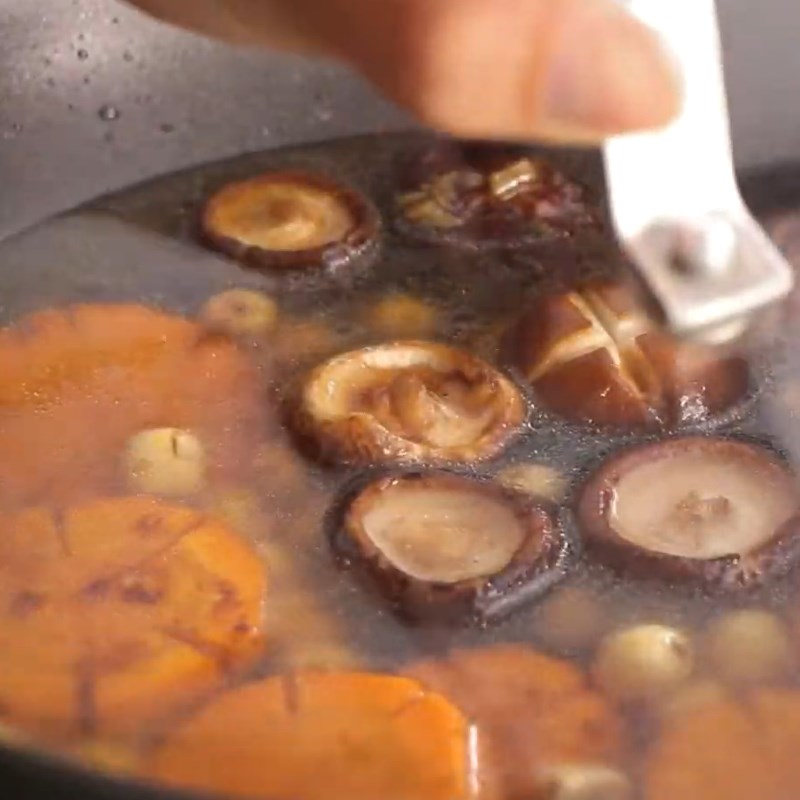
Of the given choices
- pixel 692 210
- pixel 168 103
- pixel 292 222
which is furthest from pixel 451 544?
pixel 168 103

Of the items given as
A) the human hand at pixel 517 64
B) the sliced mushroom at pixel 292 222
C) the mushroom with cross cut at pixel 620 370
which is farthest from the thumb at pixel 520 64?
the sliced mushroom at pixel 292 222

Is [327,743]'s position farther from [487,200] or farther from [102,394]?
[487,200]

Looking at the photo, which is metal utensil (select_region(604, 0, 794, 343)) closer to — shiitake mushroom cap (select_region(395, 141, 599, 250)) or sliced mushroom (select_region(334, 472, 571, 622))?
sliced mushroom (select_region(334, 472, 571, 622))

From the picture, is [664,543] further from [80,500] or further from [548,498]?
[80,500]

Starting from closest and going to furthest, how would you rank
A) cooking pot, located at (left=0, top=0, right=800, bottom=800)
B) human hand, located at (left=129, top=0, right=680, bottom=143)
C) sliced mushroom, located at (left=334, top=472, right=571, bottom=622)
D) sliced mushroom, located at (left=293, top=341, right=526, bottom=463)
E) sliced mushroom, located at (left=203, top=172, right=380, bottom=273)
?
1. human hand, located at (left=129, top=0, right=680, bottom=143)
2. sliced mushroom, located at (left=334, top=472, right=571, bottom=622)
3. sliced mushroom, located at (left=293, top=341, right=526, bottom=463)
4. sliced mushroom, located at (left=203, top=172, right=380, bottom=273)
5. cooking pot, located at (left=0, top=0, right=800, bottom=800)

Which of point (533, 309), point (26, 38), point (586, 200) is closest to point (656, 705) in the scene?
point (533, 309)

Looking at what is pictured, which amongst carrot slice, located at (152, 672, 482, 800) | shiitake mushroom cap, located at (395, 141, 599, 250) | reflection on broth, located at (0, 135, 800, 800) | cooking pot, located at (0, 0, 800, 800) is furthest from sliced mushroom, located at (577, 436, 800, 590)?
cooking pot, located at (0, 0, 800, 800)

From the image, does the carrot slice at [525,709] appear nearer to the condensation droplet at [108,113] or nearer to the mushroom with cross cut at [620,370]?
the mushroom with cross cut at [620,370]
